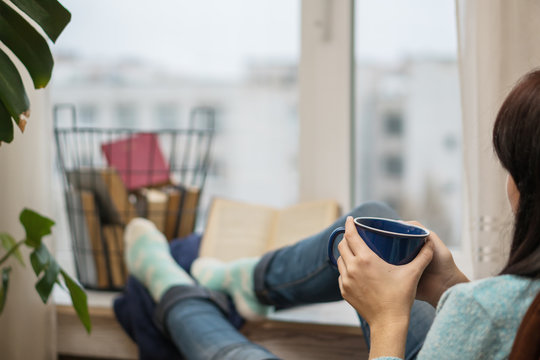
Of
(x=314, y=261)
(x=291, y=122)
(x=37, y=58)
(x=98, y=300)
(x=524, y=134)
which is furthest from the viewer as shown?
(x=291, y=122)

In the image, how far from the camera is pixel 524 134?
58cm

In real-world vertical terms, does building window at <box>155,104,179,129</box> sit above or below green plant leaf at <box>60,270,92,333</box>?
above

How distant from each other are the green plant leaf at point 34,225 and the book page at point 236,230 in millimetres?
489

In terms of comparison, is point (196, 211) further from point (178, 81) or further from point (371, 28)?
point (371, 28)

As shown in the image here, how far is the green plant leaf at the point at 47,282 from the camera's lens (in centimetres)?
102

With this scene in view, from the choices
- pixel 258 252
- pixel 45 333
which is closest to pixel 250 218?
pixel 258 252

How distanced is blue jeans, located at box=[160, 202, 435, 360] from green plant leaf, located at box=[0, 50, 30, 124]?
0.54 m

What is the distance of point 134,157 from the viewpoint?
158 cm

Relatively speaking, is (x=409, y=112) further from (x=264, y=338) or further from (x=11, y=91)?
(x=11, y=91)

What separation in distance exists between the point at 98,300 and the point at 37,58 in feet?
2.43

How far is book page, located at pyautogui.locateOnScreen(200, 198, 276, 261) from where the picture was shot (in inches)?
59.5

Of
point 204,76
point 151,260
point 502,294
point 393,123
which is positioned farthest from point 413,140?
point 502,294

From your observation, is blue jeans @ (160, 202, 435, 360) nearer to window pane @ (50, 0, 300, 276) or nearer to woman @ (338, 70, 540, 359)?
woman @ (338, 70, 540, 359)

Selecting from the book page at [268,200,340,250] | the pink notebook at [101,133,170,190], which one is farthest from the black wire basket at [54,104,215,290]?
the book page at [268,200,340,250]
